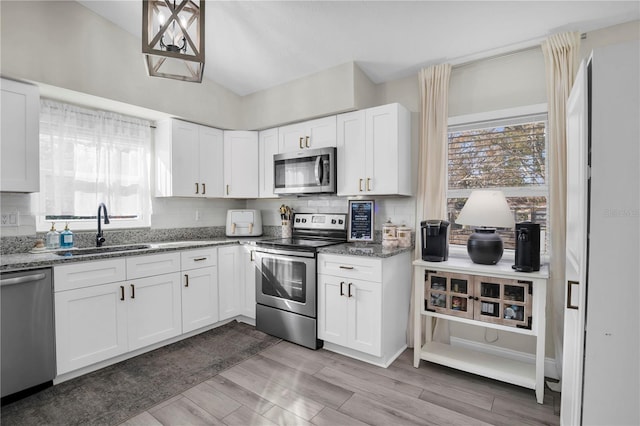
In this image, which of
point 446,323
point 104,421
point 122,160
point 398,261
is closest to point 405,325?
point 446,323

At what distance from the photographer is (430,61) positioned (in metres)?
2.81

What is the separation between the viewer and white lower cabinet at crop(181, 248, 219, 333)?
120 inches

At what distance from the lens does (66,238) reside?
2.70 metres

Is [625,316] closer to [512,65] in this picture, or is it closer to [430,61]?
[512,65]

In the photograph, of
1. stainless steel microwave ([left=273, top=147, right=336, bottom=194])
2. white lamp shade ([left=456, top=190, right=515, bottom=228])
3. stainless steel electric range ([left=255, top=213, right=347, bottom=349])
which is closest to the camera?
white lamp shade ([left=456, top=190, right=515, bottom=228])

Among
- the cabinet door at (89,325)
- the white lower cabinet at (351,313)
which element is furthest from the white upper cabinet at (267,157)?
the cabinet door at (89,325)

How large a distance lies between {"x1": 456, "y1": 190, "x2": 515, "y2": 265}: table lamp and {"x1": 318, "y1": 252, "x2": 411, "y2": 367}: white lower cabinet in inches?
26.7

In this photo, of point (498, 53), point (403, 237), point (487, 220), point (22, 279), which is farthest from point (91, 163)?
point (498, 53)

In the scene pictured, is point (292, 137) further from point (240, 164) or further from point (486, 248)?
point (486, 248)

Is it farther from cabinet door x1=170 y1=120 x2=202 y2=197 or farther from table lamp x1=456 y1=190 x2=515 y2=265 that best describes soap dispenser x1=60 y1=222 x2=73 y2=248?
table lamp x1=456 y1=190 x2=515 y2=265

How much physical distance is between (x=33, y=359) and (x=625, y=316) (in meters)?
3.35

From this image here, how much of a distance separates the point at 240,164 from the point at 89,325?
7.24 ft

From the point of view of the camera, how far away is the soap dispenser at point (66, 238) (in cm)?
269

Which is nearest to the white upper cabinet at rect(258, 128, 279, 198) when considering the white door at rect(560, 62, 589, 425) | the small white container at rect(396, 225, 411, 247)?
the small white container at rect(396, 225, 411, 247)
